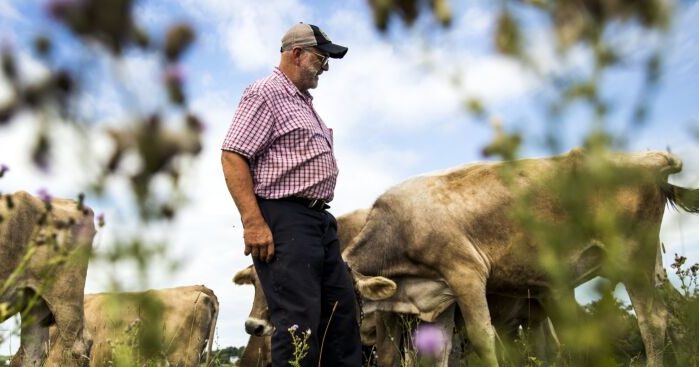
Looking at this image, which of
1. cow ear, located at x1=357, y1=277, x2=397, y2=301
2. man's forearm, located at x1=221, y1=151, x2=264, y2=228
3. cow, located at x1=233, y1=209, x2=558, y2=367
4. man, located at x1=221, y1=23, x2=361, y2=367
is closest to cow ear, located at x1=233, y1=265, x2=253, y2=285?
cow, located at x1=233, y1=209, x2=558, y2=367

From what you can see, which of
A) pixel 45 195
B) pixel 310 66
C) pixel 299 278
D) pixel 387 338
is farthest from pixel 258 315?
pixel 45 195

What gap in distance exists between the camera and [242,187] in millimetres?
4332

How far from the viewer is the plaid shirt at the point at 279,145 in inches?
174

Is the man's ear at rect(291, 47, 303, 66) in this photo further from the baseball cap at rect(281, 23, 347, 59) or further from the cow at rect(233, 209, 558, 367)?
the cow at rect(233, 209, 558, 367)

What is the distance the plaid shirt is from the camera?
443 centimetres

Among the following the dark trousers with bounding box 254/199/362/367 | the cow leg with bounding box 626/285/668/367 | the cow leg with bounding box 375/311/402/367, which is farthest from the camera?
the cow leg with bounding box 375/311/402/367

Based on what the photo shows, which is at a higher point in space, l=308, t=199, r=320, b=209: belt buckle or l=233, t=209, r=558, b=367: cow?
l=308, t=199, r=320, b=209: belt buckle

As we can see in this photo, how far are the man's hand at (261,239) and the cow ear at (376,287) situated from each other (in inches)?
65.1

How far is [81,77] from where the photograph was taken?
1.34 m

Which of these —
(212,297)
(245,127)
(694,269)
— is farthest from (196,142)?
(212,297)

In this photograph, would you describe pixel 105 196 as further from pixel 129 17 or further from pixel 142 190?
pixel 129 17

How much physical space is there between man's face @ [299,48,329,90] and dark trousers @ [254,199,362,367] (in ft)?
2.89

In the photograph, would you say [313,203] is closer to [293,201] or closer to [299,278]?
[293,201]

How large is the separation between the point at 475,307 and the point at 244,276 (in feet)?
6.42
